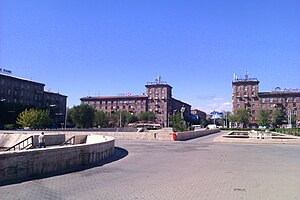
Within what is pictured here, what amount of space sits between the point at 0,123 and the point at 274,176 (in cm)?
7776

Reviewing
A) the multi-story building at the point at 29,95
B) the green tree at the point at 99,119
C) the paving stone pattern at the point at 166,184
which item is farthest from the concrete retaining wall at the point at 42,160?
the green tree at the point at 99,119

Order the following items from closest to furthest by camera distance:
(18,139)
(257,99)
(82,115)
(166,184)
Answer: (166,184)
(18,139)
(82,115)
(257,99)

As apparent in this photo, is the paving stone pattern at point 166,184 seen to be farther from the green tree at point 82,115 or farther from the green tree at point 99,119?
the green tree at point 99,119

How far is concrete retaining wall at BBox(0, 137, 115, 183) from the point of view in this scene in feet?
31.6

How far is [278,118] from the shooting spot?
11569 centimetres

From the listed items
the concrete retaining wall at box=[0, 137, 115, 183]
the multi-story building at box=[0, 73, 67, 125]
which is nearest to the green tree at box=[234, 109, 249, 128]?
the multi-story building at box=[0, 73, 67, 125]

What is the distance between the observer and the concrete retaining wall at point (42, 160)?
9633mm

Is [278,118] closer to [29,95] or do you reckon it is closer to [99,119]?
[99,119]

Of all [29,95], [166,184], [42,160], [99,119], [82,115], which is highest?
[29,95]

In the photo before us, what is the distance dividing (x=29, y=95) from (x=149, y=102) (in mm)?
54973

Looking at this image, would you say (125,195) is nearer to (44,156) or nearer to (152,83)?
(44,156)

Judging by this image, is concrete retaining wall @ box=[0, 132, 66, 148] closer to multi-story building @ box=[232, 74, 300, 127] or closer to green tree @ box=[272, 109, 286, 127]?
green tree @ box=[272, 109, 286, 127]

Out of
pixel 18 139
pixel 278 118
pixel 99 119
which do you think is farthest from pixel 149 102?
pixel 18 139

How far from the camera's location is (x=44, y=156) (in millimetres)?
11086
